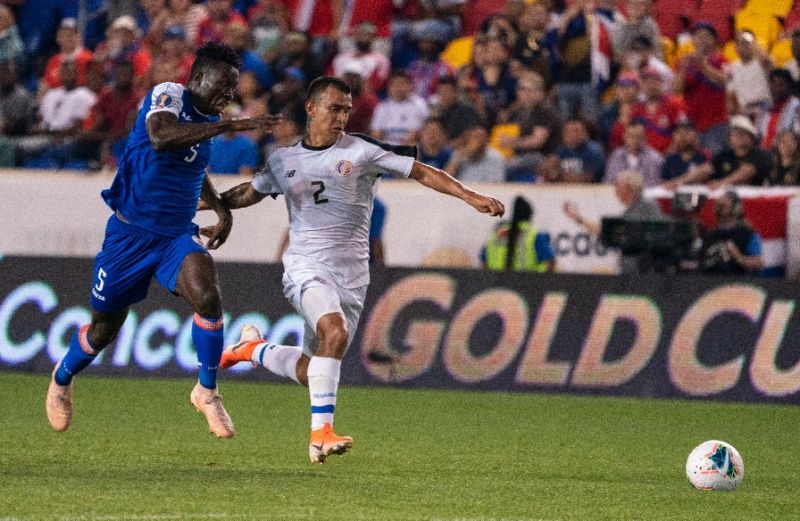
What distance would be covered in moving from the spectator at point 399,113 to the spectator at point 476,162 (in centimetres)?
111

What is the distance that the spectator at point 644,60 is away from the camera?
16.7 meters

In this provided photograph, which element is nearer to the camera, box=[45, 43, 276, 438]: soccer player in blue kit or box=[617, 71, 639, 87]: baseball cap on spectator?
box=[45, 43, 276, 438]: soccer player in blue kit

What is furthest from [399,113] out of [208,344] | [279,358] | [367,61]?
[208,344]

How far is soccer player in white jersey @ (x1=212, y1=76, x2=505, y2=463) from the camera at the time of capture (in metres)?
8.47

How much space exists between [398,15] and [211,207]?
33.9 ft

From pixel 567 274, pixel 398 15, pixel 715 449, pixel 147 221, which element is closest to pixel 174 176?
pixel 147 221

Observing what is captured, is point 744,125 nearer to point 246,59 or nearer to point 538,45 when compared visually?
point 538,45

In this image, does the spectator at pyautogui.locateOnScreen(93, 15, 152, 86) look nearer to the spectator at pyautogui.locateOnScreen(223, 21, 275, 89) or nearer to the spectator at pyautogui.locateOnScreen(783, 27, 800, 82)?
the spectator at pyautogui.locateOnScreen(223, 21, 275, 89)

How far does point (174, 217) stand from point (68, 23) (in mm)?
11541

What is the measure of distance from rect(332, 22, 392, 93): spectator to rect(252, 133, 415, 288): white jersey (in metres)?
9.05

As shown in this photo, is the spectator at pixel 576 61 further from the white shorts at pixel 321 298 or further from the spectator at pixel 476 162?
the white shorts at pixel 321 298

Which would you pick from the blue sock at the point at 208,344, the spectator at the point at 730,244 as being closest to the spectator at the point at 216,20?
the spectator at the point at 730,244

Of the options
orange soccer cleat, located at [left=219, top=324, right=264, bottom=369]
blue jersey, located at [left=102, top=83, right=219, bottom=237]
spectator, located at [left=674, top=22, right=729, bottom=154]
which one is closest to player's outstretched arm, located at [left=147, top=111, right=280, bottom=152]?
blue jersey, located at [left=102, top=83, right=219, bottom=237]

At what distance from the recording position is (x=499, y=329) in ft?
46.1
